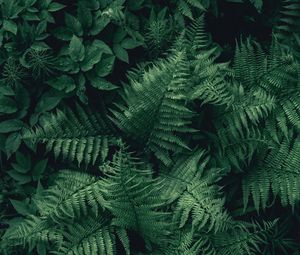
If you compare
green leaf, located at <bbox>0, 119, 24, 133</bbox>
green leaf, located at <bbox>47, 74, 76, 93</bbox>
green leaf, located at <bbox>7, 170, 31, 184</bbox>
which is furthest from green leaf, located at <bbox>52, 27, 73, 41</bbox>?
green leaf, located at <bbox>7, 170, 31, 184</bbox>

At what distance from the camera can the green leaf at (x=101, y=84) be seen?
11.6 feet

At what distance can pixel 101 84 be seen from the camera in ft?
11.7

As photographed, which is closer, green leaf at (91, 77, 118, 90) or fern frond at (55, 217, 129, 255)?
fern frond at (55, 217, 129, 255)

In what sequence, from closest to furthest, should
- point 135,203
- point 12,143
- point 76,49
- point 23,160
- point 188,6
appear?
point 135,203 → point 76,49 → point 12,143 → point 23,160 → point 188,6

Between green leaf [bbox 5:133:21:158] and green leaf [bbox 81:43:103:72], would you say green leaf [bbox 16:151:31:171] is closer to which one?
green leaf [bbox 5:133:21:158]

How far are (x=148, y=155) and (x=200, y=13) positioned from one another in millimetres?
1201

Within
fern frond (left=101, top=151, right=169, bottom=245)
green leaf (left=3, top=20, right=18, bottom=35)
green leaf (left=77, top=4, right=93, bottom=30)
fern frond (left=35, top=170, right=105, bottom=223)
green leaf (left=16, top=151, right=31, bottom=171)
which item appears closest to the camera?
fern frond (left=101, top=151, right=169, bottom=245)

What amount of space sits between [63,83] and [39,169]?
67 cm

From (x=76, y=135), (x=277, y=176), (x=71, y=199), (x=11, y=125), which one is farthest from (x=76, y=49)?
(x=277, y=176)

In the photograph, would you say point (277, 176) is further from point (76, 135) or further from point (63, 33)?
point (63, 33)

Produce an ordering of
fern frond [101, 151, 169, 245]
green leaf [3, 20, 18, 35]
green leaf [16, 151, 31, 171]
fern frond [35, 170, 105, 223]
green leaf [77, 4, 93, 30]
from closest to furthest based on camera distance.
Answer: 1. fern frond [101, 151, 169, 245]
2. fern frond [35, 170, 105, 223]
3. green leaf [3, 20, 18, 35]
4. green leaf [77, 4, 93, 30]
5. green leaf [16, 151, 31, 171]

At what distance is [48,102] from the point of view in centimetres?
359

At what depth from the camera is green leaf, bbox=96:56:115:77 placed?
355 cm

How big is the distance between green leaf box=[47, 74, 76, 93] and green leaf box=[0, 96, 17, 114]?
12.1 inches
